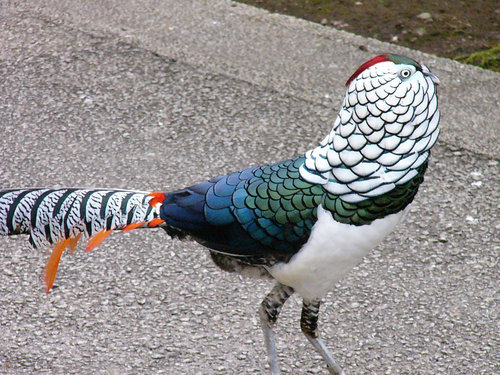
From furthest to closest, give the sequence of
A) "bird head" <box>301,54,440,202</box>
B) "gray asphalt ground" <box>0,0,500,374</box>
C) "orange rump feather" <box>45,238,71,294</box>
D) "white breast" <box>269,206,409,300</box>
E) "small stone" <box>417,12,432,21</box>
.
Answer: "small stone" <box>417,12,432,21</box> < "gray asphalt ground" <box>0,0,500,374</box> < "orange rump feather" <box>45,238,71,294</box> < "white breast" <box>269,206,409,300</box> < "bird head" <box>301,54,440,202</box>

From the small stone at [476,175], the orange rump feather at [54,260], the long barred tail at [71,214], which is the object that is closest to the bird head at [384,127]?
the long barred tail at [71,214]

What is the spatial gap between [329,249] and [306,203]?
17cm

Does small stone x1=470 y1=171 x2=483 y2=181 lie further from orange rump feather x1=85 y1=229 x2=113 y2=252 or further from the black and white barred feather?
orange rump feather x1=85 y1=229 x2=113 y2=252

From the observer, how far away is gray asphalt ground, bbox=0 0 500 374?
3467 mm

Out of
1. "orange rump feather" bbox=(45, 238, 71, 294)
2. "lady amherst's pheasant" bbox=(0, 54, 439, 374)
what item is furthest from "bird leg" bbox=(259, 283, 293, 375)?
"orange rump feather" bbox=(45, 238, 71, 294)

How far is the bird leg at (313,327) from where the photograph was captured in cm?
286

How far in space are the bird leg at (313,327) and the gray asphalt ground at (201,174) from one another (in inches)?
12.1

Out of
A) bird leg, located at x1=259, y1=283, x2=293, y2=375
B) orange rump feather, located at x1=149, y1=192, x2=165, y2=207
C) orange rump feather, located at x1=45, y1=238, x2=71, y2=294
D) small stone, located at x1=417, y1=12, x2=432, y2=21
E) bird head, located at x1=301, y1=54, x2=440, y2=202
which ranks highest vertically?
bird head, located at x1=301, y1=54, x2=440, y2=202

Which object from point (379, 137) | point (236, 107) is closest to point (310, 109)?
point (236, 107)

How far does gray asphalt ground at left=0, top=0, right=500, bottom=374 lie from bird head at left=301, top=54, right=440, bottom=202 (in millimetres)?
1228

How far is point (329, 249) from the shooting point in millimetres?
2518

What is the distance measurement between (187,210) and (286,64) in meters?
3.09

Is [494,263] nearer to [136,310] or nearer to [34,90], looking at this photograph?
[136,310]

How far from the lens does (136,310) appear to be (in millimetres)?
3676
